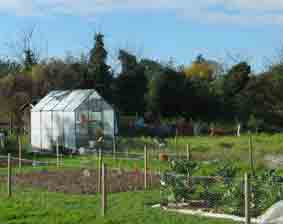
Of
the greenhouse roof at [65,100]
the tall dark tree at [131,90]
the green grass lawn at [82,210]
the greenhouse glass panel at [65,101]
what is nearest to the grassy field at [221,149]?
the greenhouse roof at [65,100]

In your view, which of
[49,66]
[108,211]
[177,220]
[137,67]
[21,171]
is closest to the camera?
[177,220]

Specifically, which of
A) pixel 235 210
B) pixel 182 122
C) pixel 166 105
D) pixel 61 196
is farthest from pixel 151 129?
pixel 235 210

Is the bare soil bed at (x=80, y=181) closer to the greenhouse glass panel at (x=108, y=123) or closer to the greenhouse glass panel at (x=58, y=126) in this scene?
the greenhouse glass panel at (x=58, y=126)

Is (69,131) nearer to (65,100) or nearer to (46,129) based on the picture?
(46,129)

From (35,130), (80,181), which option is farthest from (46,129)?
(80,181)

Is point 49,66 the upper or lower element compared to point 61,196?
upper

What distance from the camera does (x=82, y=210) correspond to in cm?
1252

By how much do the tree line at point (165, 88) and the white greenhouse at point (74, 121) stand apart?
349 inches

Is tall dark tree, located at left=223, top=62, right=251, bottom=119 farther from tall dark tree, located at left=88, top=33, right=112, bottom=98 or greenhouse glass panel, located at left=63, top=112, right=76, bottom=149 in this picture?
Answer: greenhouse glass panel, located at left=63, top=112, right=76, bottom=149

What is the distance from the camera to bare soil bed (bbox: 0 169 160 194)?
16.6 metres

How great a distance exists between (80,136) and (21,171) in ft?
38.5

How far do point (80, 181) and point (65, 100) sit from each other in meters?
17.6

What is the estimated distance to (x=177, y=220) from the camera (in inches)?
445

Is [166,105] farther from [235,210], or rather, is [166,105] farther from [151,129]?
[235,210]
